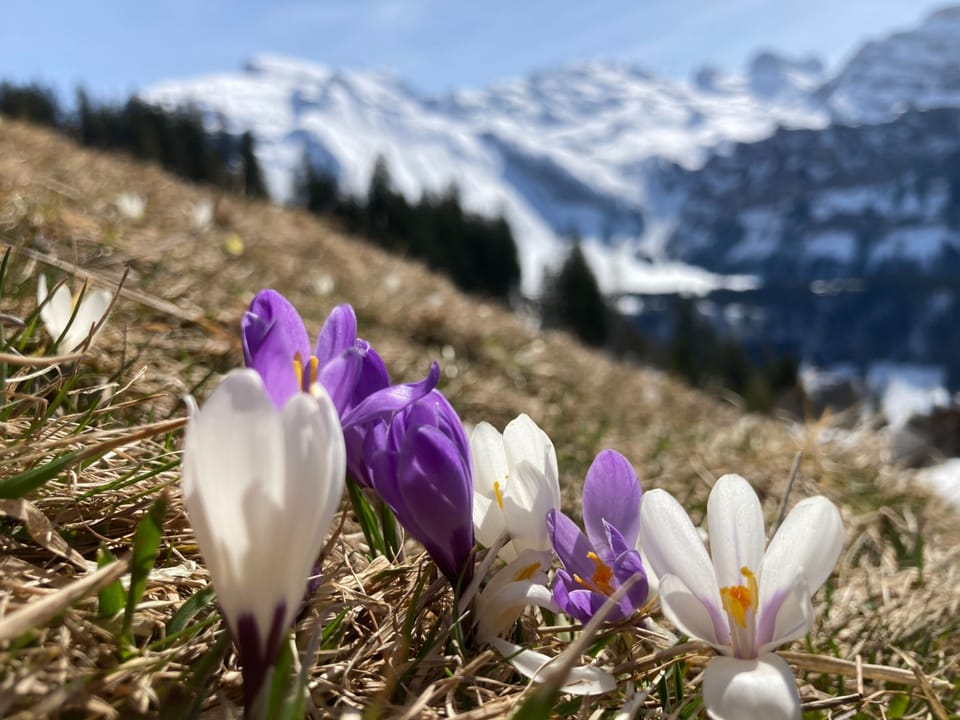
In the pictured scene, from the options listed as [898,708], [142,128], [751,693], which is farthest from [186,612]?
[142,128]

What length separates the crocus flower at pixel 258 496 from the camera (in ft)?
1.88

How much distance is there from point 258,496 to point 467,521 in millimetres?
309

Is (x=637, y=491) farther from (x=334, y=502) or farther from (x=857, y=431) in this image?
(x=857, y=431)

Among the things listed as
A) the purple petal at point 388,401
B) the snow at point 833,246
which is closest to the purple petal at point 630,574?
the purple petal at point 388,401

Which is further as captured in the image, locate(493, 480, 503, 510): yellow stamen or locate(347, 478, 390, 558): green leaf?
locate(347, 478, 390, 558): green leaf

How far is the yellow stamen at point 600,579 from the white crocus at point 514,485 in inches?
2.8

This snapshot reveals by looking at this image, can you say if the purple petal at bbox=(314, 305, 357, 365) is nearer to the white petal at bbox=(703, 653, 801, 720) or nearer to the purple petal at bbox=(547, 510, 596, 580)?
the purple petal at bbox=(547, 510, 596, 580)

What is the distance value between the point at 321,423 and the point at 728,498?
47cm

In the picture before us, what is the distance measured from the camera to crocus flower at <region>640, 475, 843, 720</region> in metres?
0.76

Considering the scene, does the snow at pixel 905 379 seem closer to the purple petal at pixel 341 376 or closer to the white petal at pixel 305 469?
the purple petal at pixel 341 376

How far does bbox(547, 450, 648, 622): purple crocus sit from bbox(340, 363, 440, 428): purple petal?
21cm

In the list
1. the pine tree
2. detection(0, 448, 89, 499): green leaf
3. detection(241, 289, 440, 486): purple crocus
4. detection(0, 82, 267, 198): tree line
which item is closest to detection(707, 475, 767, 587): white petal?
detection(241, 289, 440, 486): purple crocus

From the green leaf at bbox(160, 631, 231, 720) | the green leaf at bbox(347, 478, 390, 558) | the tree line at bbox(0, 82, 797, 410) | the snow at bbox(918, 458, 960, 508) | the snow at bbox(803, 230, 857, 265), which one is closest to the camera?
the green leaf at bbox(160, 631, 231, 720)

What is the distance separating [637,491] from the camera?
2.94ft
